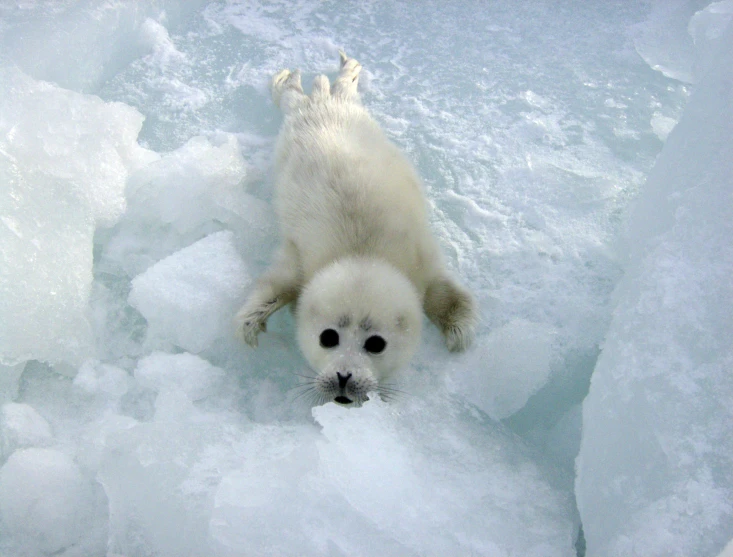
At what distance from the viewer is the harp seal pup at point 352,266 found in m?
2.33

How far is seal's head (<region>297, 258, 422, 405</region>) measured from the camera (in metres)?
2.25

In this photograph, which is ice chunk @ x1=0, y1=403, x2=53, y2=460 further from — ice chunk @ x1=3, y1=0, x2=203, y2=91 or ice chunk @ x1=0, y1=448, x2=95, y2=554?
ice chunk @ x1=3, y1=0, x2=203, y2=91

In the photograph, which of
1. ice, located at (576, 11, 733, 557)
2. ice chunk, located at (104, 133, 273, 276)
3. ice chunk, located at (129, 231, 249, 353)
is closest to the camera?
ice, located at (576, 11, 733, 557)

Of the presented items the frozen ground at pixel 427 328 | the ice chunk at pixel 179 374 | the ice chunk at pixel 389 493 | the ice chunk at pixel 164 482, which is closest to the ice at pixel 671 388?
the frozen ground at pixel 427 328

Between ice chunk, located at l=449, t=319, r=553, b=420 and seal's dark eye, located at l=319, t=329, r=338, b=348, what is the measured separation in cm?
47

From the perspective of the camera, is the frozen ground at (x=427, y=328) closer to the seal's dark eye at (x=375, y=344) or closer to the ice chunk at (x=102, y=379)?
the ice chunk at (x=102, y=379)

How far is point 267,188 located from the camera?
324cm

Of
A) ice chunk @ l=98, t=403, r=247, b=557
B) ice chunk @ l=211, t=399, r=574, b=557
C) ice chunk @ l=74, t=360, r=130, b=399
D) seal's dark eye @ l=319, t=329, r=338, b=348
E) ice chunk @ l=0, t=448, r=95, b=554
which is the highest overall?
seal's dark eye @ l=319, t=329, r=338, b=348

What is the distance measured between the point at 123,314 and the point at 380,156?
131cm

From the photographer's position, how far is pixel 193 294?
100 inches

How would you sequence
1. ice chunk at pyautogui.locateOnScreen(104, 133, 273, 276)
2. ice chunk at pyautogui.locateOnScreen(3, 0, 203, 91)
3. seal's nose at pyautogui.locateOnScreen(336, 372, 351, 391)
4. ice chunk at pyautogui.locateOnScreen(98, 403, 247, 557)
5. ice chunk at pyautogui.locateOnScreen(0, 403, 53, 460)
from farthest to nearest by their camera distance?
1. ice chunk at pyautogui.locateOnScreen(3, 0, 203, 91)
2. ice chunk at pyautogui.locateOnScreen(104, 133, 273, 276)
3. seal's nose at pyautogui.locateOnScreen(336, 372, 351, 391)
4. ice chunk at pyautogui.locateOnScreen(0, 403, 53, 460)
5. ice chunk at pyautogui.locateOnScreen(98, 403, 247, 557)

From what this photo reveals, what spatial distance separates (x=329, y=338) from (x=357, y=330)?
11 centimetres

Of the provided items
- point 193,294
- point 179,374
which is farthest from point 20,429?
point 193,294

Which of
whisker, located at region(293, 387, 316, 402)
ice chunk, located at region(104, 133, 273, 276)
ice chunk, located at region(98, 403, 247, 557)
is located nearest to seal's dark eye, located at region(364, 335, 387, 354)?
whisker, located at region(293, 387, 316, 402)
